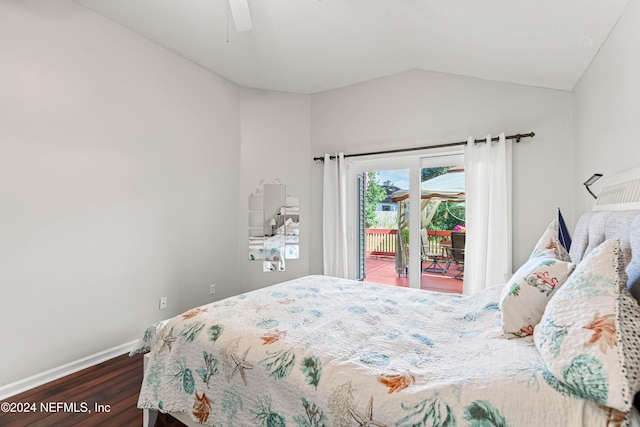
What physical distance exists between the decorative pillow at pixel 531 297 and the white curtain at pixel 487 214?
153 centimetres

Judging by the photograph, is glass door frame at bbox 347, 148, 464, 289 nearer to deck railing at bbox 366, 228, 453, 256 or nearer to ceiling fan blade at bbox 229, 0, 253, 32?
deck railing at bbox 366, 228, 453, 256

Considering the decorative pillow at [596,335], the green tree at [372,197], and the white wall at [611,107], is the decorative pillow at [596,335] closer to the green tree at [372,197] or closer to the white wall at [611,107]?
the white wall at [611,107]

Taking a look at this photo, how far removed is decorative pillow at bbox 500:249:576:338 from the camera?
3.84 ft

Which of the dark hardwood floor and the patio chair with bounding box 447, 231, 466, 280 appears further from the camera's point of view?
the patio chair with bounding box 447, 231, 466, 280

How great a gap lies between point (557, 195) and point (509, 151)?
0.53 meters

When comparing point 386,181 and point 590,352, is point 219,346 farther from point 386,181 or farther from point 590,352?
point 386,181

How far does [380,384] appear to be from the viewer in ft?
3.25

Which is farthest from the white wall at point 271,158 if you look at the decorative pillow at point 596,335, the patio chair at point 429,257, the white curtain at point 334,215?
the decorative pillow at point 596,335

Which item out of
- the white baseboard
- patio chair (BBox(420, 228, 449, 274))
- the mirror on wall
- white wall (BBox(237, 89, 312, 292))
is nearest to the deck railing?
patio chair (BBox(420, 228, 449, 274))

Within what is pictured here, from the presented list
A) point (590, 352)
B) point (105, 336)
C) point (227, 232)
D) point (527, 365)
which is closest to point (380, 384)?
point (527, 365)

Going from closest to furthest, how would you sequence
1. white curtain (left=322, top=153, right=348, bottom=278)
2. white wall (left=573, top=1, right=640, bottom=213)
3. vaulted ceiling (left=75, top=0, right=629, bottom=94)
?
white wall (left=573, top=1, right=640, bottom=213), vaulted ceiling (left=75, top=0, right=629, bottom=94), white curtain (left=322, top=153, right=348, bottom=278)

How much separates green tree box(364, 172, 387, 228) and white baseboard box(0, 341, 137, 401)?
8.79 feet

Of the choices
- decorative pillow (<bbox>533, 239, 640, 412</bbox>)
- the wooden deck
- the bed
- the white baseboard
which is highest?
decorative pillow (<bbox>533, 239, 640, 412</bbox>)

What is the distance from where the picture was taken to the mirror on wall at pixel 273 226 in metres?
3.81
